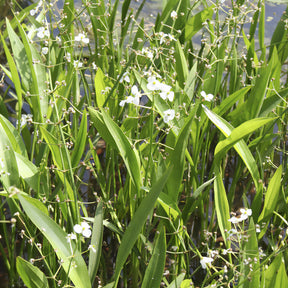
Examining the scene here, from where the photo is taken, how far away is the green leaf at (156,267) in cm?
121

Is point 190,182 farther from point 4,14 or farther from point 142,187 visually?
point 4,14

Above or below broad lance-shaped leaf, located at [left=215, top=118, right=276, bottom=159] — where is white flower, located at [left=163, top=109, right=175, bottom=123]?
above

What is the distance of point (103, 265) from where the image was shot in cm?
162

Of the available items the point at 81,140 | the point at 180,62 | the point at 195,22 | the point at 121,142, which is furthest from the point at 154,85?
the point at 195,22

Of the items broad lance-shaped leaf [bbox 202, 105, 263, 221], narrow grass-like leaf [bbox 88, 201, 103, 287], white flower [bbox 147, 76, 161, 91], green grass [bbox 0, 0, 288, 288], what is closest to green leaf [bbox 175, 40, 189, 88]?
green grass [bbox 0, 0, 288, 288]

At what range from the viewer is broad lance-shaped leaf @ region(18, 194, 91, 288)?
113 cm

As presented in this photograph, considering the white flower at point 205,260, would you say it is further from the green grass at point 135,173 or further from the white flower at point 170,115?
the white flower at point 170,115

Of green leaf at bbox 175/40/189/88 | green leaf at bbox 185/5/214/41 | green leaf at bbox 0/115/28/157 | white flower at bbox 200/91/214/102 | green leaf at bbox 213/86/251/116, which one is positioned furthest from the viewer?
green leaf at bbox 185/5/214/41

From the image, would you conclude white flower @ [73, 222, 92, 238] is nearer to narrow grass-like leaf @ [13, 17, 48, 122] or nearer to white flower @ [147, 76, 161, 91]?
white flower @ [147, 76, 161, 91]

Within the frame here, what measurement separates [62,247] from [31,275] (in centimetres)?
10

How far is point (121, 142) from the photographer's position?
4.61 feet

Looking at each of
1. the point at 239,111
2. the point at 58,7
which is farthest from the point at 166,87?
the point at 58,7

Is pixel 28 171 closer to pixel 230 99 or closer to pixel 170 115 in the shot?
pixel 170 115

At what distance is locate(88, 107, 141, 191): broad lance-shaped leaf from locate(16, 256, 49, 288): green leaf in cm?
39
